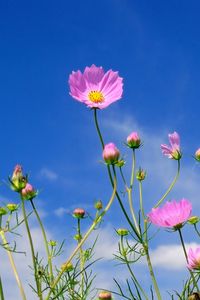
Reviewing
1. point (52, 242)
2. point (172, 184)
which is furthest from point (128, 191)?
point (52, 242)

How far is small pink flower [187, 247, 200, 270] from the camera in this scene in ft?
4.22

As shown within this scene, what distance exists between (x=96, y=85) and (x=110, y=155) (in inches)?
11.4

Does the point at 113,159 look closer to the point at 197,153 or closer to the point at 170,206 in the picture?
the point at 170,206

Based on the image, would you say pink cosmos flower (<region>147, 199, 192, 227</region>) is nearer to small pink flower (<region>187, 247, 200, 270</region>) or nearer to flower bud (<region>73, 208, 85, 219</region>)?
small pink flower (<region>187, 247, 200, 270</region>)

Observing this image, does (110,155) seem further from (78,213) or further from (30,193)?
(78,213)

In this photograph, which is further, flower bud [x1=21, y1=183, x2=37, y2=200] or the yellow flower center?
flower bud [x1=21, y1=183, x2=37, y2=200]

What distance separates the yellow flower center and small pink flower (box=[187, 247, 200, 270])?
461 millimetres

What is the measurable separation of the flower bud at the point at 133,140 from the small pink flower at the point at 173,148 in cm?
11

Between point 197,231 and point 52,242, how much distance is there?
131cm

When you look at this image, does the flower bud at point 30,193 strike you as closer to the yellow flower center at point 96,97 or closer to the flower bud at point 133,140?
the yellow flower center at point 96,97

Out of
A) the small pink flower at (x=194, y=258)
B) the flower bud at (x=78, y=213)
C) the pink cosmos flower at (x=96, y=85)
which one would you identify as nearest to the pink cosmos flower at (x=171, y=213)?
the small pink flower at (x=194, y=258)

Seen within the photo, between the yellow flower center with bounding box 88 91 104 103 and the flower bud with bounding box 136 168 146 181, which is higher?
the flower bud with bounding box 136 168 146 181

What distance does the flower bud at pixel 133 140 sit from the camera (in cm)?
186

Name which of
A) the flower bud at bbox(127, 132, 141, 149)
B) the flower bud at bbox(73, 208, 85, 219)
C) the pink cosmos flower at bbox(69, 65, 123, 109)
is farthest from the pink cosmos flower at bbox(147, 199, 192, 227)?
the flower bud at bbox(73, 208, 85, 219)
